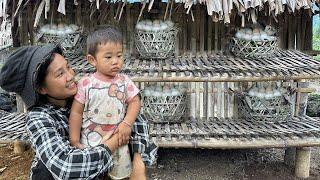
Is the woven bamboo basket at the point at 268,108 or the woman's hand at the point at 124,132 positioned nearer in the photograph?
the woman's hand at the point at 124,132

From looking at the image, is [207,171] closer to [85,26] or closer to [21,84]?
[85,26]

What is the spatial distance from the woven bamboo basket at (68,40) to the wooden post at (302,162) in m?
3.07

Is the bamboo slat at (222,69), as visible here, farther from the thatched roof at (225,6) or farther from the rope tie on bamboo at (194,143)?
the rope tie on bamboo at (194,143)

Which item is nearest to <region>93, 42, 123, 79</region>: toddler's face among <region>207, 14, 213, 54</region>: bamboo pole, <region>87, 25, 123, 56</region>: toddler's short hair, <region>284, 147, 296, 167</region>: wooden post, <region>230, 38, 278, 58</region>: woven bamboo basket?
<region>87, 25, 123, 56</region>: toddler's short hair

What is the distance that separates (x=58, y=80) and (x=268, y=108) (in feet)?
12.5

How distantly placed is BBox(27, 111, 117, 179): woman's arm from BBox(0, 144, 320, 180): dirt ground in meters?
3.56

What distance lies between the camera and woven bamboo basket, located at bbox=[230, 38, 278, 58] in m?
5.20

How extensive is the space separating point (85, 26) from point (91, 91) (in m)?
3.57

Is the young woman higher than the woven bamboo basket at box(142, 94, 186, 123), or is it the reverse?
the young woman

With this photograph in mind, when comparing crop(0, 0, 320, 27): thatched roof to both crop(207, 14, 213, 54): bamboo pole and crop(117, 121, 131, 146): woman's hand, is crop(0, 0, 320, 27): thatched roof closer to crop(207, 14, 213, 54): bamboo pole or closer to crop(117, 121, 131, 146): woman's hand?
crop(207, 14, 213, 54): bamboo pole

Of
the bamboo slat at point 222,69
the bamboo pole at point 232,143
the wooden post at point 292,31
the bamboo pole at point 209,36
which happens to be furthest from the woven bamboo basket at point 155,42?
the wooden post at point 292,31

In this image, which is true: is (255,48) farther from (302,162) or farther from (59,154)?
(59,154)

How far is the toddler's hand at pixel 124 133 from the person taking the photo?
205 cm

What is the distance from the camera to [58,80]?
6.24 feet
